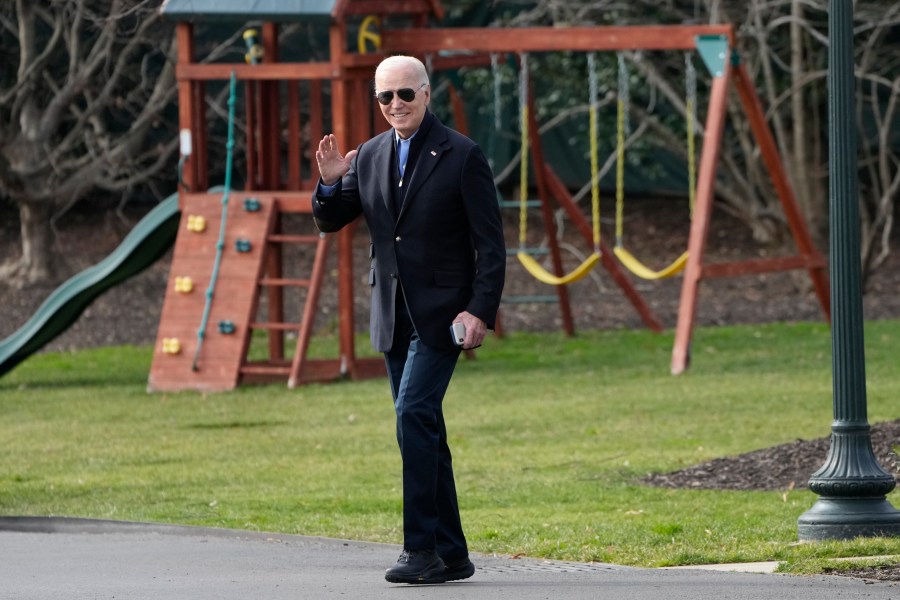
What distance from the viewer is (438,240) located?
636 cm

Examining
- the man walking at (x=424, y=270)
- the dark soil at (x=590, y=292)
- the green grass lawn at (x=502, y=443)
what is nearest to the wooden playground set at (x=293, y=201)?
the green grass lawn at (x=502, y=443)

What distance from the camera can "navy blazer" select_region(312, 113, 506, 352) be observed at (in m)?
6.29

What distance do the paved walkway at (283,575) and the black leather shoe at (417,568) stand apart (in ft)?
0.13

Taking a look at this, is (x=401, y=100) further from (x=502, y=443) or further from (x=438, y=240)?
(x=502, y=443)

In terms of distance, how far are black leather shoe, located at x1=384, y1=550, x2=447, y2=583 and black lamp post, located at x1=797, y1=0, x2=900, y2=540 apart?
161 cm

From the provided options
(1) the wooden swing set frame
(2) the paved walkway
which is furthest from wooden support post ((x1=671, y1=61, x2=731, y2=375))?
(2) the paved walkway

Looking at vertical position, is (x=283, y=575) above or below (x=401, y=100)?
below

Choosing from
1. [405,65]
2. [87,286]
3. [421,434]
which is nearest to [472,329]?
[421,434]

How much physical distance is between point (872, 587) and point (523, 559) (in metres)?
1.59

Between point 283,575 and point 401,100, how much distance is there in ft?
5.94

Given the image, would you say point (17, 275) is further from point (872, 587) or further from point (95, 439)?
point (872, 587)

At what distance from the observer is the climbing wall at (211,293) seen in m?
14.4

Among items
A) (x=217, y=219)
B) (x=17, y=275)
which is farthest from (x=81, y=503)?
(x=17, y=275)

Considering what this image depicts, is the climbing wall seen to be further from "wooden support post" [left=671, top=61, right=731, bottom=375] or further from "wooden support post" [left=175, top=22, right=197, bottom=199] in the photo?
"wooden support post" [left=671, top=61, right=731, bottom=375]
